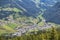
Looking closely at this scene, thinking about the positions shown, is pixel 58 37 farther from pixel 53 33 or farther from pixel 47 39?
pixel 47 39

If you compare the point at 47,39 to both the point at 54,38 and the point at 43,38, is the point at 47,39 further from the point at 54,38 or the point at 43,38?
the point at 54,38

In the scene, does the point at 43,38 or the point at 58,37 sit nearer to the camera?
the point at 58,37

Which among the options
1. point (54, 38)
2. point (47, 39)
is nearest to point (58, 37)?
point (54, 38)

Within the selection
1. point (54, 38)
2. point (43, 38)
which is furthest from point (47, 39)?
point (54, 38)

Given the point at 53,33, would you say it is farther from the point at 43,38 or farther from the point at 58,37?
the point at 43,38

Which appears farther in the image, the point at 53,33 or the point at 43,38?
the point at 43,38

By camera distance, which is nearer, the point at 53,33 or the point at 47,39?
the point at 53,33
